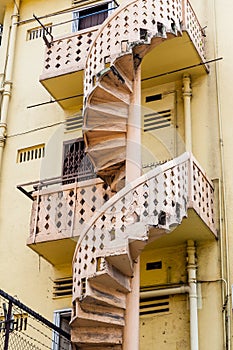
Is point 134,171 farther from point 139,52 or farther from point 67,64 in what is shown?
point 67,64

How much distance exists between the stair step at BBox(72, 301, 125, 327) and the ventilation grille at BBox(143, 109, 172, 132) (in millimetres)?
3543

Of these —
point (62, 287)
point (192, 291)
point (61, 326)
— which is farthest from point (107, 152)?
point (61, 326)

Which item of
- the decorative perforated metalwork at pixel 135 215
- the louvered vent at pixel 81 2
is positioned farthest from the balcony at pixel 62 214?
the louvered vent at pixel 81 2

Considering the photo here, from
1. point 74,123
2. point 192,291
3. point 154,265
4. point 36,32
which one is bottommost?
point 192,291

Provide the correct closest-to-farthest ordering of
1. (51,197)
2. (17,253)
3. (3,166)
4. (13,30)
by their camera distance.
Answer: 1. (51,197)
2. (17,253)
3. (3,166)
4. (13,30)

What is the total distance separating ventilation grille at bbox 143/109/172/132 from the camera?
12391 millimetres

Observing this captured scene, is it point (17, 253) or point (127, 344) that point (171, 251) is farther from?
point (17, 253)

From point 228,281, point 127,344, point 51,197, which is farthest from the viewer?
point 51,197

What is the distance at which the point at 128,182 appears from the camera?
1082cm

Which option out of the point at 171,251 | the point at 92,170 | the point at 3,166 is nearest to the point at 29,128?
the point at 3,166

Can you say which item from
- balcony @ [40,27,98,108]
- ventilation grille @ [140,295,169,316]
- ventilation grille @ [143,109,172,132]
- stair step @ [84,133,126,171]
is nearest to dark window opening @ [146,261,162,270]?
ventilation grille @ [140,295,169,316]

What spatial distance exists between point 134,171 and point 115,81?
1.39 m

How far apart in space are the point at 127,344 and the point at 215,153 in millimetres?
3434

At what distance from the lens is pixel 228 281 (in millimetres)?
10602
